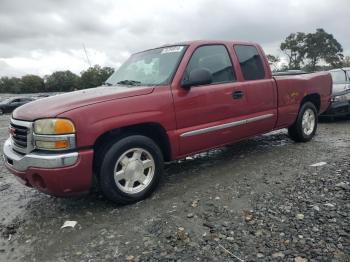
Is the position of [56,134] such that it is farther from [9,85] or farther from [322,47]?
[9,85]

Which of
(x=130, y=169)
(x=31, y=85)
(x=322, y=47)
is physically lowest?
(x=130, y=169)

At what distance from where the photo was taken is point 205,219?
3.38m

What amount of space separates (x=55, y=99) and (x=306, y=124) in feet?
15.0

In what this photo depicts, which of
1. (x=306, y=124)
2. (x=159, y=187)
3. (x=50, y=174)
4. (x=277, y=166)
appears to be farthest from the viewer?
(x=306, y=124)

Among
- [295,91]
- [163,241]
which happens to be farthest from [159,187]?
[295,91]

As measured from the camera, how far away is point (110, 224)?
344cm

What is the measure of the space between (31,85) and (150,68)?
85.0 metres

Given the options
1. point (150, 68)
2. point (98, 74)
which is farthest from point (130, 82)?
point (98, 74)

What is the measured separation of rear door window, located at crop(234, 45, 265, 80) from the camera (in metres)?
5.17

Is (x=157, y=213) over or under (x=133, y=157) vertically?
under

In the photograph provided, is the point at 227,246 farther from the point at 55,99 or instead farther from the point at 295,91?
the point at 295,91

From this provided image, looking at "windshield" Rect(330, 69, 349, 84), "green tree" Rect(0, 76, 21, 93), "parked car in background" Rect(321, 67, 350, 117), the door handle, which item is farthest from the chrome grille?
"green tree" Rect(0, 76, 21, 93)

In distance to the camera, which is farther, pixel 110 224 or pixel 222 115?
pixel 222 115

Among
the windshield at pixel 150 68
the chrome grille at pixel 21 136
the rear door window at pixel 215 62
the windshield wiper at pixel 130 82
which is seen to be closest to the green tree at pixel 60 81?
the windshield at pixel 150 68
